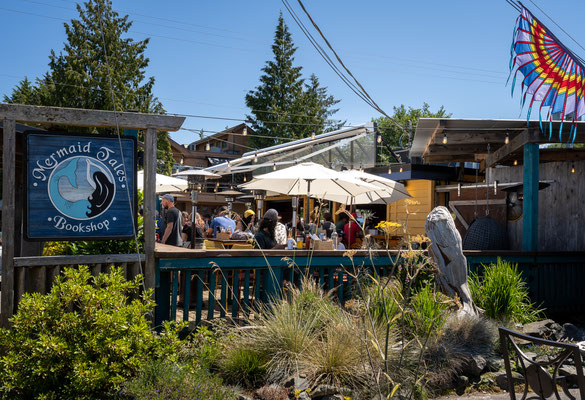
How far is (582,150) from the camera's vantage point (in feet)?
29.0

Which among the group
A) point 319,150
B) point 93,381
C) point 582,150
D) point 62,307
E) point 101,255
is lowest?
point 93,381

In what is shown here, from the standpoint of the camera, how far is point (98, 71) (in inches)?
915

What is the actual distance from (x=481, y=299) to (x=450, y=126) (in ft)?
10.8

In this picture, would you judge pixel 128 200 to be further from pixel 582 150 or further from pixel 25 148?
pixel 582 150

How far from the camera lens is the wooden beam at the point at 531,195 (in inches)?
313

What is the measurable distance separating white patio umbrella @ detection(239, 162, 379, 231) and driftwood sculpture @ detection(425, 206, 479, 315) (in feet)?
9.15

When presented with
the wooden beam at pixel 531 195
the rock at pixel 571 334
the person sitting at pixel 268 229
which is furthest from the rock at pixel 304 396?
the wooden beam at pixel 531 195

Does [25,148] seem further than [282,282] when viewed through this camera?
No

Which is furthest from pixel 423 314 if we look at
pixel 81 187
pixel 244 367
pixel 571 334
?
pixel 81 187

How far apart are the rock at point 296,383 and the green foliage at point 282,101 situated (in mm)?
32691

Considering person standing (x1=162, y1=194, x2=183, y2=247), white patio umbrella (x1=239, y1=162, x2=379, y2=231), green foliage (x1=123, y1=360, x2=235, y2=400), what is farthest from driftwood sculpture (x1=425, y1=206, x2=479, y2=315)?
person standing (x1=162, y1=194, x2=183, y2=247)

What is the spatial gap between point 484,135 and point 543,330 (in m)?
4.29

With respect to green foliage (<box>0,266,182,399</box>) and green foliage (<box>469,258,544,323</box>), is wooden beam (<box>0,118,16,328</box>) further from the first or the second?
green foliage (<box>469,258,544,323</box>)

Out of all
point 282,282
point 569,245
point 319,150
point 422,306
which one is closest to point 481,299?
point 422,306
